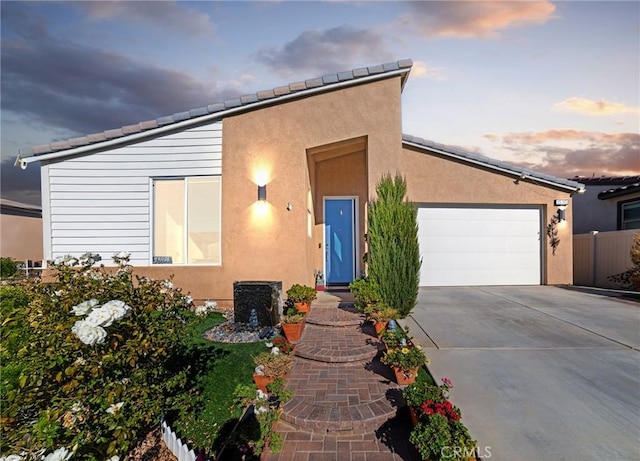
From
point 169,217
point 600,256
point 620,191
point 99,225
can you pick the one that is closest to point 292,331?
point 169,217

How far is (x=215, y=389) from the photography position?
371 centimetres

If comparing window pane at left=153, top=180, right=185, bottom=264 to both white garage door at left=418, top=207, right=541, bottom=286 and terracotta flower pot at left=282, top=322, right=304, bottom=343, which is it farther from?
white garage door at left=418, top=207, right=541, bottom=286

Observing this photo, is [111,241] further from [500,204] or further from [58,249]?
[500,204]

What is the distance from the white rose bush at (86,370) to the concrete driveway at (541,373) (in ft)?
9.67

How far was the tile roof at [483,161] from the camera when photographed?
9.45 meters

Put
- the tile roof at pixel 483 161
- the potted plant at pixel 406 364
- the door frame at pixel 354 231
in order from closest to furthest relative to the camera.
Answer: the potted plant at pixel 406 364, the tile roof at pixel 483 161, the door frame at pixel 354 231

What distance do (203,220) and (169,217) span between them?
87cm

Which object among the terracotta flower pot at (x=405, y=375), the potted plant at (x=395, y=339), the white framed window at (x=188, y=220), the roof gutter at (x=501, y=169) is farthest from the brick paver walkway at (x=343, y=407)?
the roof gutter at (x=501, y=169)

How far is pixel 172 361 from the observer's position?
4160 millimetres

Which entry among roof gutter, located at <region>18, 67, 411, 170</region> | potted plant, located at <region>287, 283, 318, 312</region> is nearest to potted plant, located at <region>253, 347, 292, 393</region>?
potted plant, located at <region>287, 283, 318, 312</region>

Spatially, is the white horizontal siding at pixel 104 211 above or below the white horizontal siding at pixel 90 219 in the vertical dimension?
above

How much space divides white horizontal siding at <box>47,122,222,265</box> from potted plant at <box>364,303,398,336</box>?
4.89 metres

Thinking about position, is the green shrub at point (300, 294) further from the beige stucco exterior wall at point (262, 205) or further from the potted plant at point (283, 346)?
the potted plant at point (283, 346)

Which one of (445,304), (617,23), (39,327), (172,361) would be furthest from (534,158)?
(39,327)
